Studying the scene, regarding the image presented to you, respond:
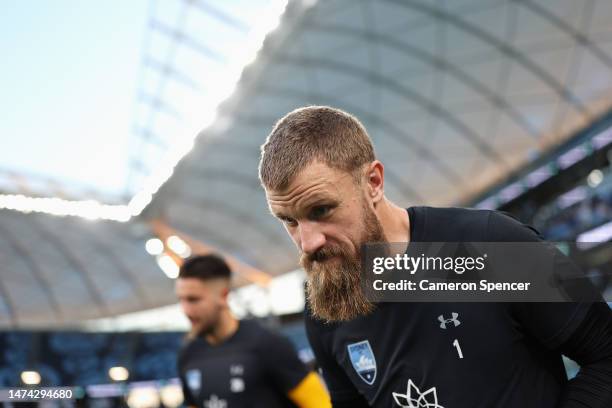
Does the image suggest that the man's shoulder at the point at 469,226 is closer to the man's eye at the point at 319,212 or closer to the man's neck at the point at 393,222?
the man's neck at the point at 393,222

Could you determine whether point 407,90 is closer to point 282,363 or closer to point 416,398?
point 282,363

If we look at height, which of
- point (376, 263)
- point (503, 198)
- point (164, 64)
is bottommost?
point (376, 263)

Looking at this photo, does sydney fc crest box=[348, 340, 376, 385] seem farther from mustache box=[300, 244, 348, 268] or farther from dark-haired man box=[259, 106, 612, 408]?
mustache box=[300, 244, 348, 268]

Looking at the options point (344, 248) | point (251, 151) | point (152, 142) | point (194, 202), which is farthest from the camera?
point (194, 202)

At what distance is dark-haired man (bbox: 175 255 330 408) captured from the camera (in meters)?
5.87

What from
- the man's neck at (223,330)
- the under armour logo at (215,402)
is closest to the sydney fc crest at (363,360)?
the under armour logo at (215,402)

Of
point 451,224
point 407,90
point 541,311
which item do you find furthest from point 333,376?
point 407,90

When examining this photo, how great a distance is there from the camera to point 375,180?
2.54 metres

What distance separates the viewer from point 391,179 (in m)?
36.2

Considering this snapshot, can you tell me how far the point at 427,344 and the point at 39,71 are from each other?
22.8 meters

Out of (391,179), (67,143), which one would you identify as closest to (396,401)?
(67,143)

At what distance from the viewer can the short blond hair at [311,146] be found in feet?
7.79

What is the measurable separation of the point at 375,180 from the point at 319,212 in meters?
0.33

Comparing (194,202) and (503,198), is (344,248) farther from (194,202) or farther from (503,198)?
(194,202)
